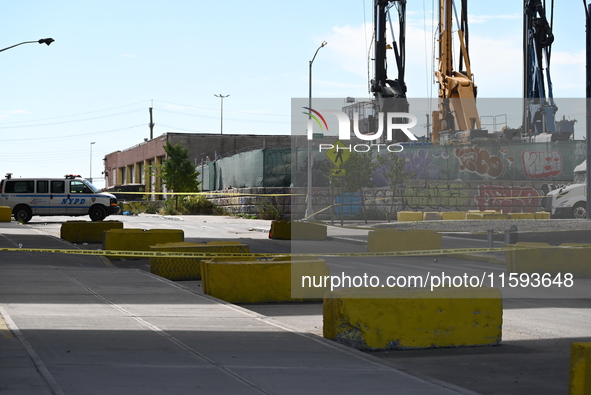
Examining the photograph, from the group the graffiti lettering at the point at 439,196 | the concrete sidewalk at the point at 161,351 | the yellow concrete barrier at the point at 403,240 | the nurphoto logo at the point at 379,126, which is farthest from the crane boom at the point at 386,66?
the concrete sidewalk at the point at 161,351

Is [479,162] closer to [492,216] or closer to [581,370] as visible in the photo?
[492,216]

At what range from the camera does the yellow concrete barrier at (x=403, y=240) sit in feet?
71.6

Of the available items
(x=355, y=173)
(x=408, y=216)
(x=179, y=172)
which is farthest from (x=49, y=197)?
(x=179, y=172)

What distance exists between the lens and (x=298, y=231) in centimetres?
2852

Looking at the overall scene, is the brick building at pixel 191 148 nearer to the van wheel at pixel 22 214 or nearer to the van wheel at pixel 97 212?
the van wheel at pixel 97 212

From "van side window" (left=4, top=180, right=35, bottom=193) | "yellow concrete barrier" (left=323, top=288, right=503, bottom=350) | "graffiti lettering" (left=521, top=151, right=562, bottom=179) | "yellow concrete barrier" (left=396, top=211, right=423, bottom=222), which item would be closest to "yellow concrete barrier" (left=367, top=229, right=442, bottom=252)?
"yellow concrete barrier" (left=323, top=288, right=503, bottom=350)

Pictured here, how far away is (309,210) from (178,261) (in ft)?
86.2

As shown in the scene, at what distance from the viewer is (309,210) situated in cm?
4166

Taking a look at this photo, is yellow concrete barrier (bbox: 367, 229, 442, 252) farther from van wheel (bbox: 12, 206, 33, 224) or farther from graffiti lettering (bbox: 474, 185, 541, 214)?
graffiti lettering (bbox: 474, 185, 541, 214)

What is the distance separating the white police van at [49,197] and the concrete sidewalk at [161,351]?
26.0 meters

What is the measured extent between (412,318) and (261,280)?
4.16 m

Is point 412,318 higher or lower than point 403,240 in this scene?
lower

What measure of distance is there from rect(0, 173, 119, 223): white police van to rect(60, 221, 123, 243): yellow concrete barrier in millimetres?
12758

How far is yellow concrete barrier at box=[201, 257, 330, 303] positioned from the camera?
12.3m
